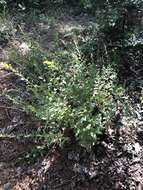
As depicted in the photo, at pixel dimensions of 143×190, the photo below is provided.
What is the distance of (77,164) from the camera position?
3.97 metres

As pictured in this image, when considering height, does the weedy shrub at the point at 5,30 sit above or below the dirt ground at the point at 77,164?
above

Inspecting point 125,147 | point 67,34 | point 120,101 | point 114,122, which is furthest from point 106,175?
point 67,34

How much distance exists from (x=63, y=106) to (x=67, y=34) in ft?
7.66

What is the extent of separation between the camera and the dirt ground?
149 inches

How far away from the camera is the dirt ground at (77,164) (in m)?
3.77

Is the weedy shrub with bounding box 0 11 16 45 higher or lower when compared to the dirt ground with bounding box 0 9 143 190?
higher

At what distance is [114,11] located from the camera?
17.0 ft

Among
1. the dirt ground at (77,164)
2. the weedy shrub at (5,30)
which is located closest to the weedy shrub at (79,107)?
the dirt ground at (77,164)

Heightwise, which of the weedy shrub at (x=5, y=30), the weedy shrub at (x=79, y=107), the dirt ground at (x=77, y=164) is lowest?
the dirt ground at (x=77, y=164)

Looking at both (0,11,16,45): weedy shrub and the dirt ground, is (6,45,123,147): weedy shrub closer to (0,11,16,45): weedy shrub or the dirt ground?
the dirt ground

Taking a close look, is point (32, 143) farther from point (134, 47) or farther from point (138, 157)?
point (134, 47)

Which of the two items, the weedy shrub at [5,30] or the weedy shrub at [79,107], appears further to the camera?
the weedy shrub at [5,30]

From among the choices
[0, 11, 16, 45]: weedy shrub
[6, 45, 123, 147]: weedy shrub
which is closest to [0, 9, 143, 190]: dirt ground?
[6, 45, 123, 147]: weedy shrub

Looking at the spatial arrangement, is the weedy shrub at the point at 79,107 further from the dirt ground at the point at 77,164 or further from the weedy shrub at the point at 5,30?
the weedy shrub at the point at 5,30
